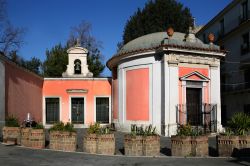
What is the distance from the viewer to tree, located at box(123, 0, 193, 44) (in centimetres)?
4794

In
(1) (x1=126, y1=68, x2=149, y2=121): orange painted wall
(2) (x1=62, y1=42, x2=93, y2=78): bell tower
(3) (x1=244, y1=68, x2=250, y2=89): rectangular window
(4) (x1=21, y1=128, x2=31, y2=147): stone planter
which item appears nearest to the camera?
(4) (x1=21, y1=128, x2=31, y2=147): stone planter

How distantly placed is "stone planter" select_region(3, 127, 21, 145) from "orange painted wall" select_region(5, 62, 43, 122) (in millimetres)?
4609

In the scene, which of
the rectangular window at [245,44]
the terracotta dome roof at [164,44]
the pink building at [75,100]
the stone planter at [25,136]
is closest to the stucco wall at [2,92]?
the stone planter at [25,136]

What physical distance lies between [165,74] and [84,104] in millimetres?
10699

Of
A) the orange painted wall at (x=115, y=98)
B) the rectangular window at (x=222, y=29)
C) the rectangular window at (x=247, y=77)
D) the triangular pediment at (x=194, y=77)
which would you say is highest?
the rectangular window at (x=222, y=29)

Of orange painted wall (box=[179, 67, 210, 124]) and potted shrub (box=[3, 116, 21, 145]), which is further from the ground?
orange painted wall (box=[179, 67, 210, 124])

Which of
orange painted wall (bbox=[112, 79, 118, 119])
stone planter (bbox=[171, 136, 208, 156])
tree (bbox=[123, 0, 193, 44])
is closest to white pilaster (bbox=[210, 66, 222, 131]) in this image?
orange painted wall (bbox=[112, 79, 118, 119])

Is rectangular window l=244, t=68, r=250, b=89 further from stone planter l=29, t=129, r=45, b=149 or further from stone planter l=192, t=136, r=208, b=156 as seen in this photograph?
stone planter l=29, t=129, r=45, b=149

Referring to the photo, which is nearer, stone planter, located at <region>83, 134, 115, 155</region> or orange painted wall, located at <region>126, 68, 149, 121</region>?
stone planter, located at <region>83, 134, 115, 155</region>

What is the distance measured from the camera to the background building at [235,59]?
3469 centimetres

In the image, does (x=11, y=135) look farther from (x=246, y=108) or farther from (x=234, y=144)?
(x=246, y=108)

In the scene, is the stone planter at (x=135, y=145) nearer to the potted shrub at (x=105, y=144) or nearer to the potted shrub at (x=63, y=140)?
the potted shrub at (x=105, y=144)

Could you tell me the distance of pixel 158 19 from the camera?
158ft

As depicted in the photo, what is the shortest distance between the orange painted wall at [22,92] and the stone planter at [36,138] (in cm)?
563
